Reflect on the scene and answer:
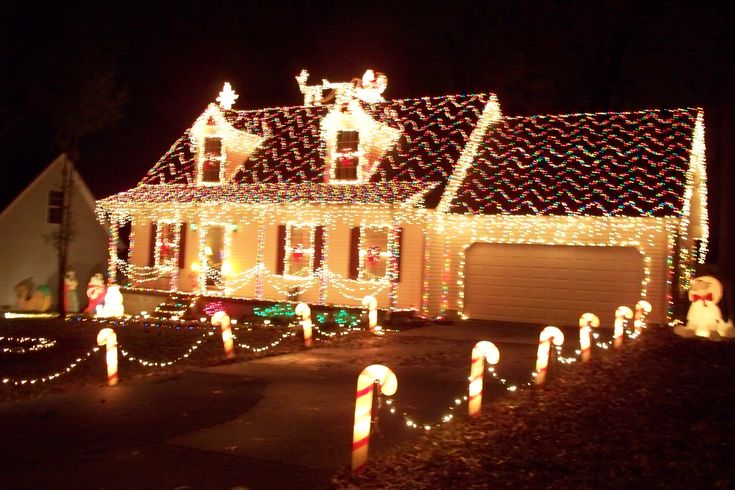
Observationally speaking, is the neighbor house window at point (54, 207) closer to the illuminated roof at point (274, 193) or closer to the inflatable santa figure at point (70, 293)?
the inflatable santa figure at point (70, 293)

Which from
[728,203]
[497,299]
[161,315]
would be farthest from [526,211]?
[161,315]

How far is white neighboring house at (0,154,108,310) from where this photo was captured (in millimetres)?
25969

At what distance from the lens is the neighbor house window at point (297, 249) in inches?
846

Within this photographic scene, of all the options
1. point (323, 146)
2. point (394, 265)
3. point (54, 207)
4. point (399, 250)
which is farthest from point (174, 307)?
point (54, 207)

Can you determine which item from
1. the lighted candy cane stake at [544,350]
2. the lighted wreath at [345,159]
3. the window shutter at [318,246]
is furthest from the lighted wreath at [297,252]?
the lighted candy cane stake at [544,350]

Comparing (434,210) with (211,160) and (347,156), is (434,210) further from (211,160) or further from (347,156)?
(211,160)

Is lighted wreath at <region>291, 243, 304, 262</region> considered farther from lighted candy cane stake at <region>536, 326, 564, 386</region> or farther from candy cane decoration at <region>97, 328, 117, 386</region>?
lighted candy cane stake at <region>536, 326, 564, 386</region>

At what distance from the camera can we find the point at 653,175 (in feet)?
62.4

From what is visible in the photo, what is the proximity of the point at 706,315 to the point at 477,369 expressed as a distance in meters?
5.44

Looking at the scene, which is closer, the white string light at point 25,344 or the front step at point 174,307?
the white string light at point 25,344

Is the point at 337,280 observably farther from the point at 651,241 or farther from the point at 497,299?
the point at 651,241

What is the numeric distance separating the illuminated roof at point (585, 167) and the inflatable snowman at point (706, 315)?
5.80 meters

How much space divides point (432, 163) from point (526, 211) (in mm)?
3149

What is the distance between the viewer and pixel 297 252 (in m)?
21.7
